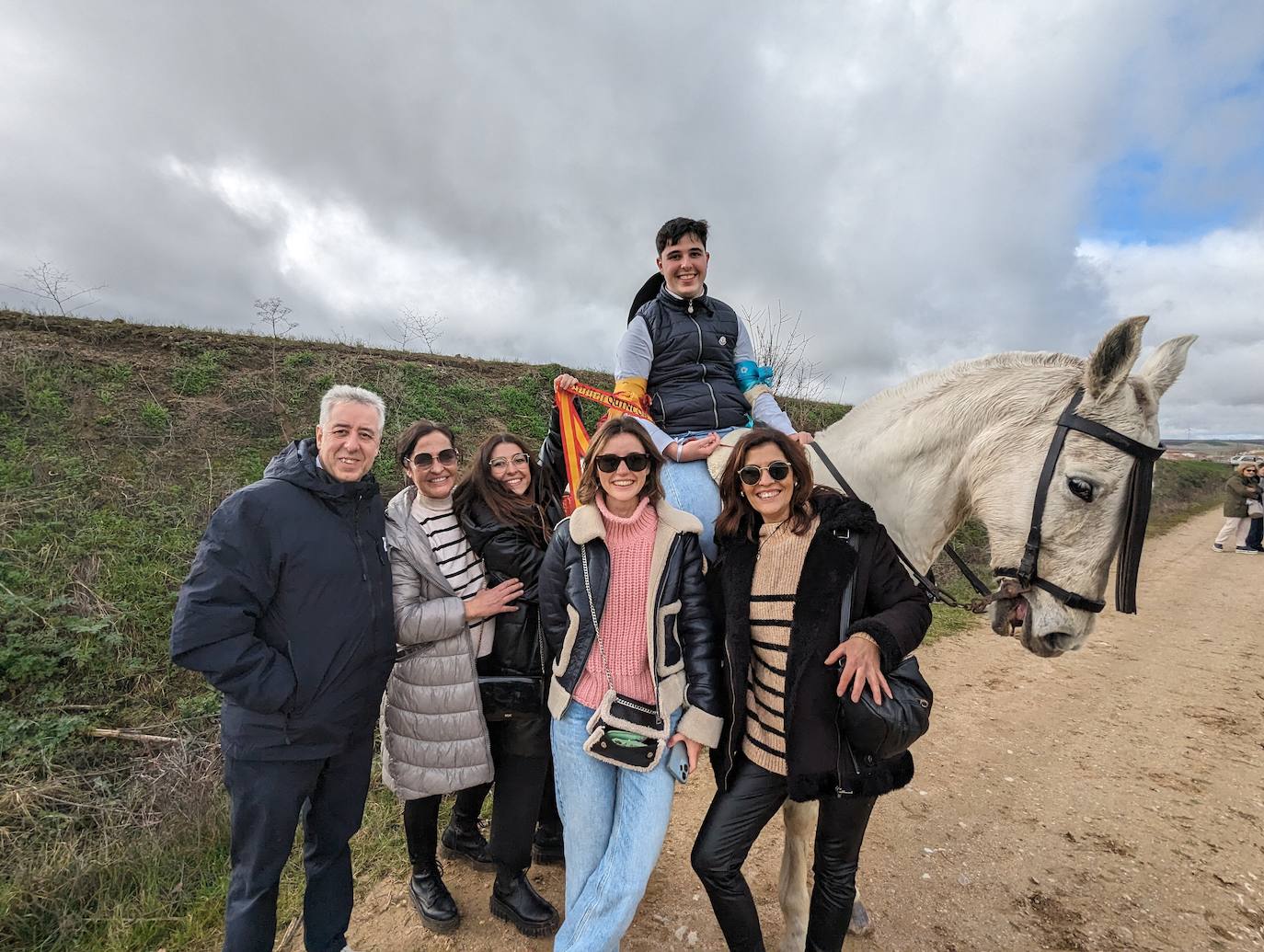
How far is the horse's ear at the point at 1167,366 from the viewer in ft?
7.99

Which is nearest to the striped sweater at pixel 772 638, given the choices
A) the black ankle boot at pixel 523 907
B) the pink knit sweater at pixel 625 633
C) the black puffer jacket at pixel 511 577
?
the pink knit sweater at pixel 625 633

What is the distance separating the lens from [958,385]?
2.76m

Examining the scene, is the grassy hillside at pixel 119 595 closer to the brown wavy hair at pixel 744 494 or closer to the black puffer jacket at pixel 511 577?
the black puffer jacket at pixel 511 577

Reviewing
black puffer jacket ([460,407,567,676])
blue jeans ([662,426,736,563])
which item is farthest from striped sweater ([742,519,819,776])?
black puffer jacket ([460,407,567,676])

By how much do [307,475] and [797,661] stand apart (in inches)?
78.5

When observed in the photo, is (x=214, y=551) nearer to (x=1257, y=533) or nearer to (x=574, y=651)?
(x=574, y=651)

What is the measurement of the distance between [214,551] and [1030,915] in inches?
168

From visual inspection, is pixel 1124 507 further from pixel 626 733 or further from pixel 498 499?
pixel 498 499

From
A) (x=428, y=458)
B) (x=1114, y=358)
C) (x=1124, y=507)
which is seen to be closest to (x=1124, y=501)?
(x=1124, y=507)

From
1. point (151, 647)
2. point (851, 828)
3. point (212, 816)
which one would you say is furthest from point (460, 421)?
point (851, 828)

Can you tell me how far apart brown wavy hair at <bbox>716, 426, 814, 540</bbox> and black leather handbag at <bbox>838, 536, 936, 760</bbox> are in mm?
423

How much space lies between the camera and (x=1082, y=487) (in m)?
2.35

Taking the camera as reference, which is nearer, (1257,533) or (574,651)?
(574,651)

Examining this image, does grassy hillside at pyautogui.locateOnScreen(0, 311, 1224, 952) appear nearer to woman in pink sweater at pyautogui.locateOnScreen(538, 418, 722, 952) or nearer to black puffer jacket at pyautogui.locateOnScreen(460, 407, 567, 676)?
black puffer jacket at pyautogui.locateOnScreen(460, 407, 567, 676)
